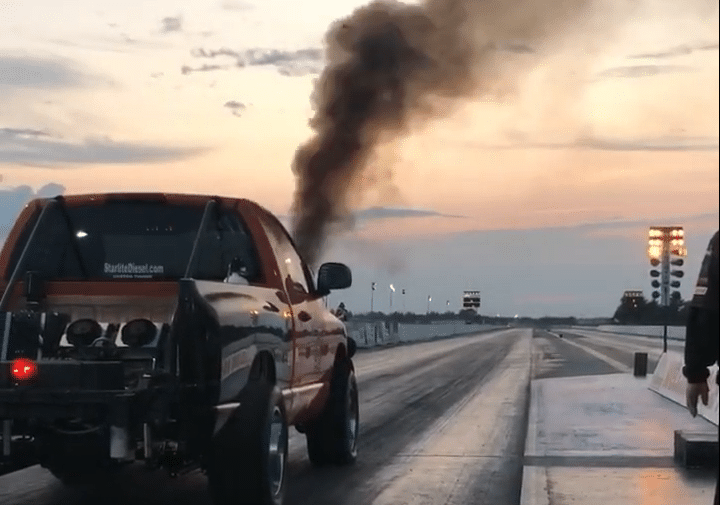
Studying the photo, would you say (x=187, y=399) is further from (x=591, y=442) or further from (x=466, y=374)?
(x=466, y=374)

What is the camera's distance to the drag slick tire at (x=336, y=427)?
10867 millimetres

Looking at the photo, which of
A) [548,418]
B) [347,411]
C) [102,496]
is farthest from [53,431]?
[548,418]

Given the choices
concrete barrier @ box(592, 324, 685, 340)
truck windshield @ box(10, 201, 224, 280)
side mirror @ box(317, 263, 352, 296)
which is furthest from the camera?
concrete barrier @ box(592, 324, 685, 340)

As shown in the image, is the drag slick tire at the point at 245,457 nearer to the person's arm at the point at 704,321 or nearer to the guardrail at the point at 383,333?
the person's arm at the point at 704,321

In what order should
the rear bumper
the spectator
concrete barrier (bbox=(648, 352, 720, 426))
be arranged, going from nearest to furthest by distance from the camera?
the spectator, the rear bumper, concrete barrier (bbox=(648, 352, 720, 426))

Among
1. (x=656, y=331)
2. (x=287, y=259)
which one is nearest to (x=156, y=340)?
(x=287, y=259)

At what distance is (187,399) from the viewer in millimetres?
6871

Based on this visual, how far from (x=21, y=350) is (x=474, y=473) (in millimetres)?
5144

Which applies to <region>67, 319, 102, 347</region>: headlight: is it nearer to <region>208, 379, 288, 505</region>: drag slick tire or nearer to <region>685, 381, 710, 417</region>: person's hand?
<region>208, 379, 288, 505</region>: drag slick tire

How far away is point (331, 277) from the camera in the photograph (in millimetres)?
10156

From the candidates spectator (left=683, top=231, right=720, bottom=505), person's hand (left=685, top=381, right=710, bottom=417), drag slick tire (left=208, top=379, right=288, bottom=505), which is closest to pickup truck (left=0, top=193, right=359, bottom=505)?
drag slick tire (left=208, top=379, right=288, bottom=505)

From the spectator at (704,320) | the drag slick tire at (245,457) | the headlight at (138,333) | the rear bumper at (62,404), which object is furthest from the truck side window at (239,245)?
the spectator at (704,320)

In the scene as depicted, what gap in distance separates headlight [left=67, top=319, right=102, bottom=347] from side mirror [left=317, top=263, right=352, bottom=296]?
3103 millimetres

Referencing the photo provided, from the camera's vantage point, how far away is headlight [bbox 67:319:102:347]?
721 cm
